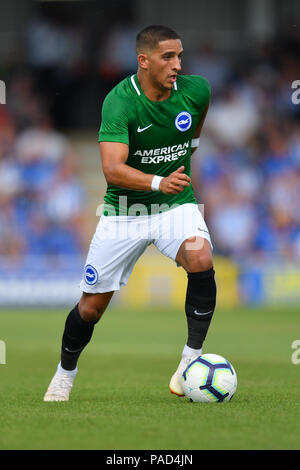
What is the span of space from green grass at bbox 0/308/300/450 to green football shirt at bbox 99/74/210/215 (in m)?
1.49

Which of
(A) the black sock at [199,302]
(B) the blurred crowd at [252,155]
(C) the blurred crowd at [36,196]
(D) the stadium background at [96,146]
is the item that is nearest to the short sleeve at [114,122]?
(A) the black sock at [199,302]

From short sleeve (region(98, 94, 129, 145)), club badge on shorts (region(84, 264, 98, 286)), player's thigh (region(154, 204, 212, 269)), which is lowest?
club badge on shorts (region(84, 264, 98, 286))

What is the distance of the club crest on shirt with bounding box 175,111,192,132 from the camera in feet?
23.5

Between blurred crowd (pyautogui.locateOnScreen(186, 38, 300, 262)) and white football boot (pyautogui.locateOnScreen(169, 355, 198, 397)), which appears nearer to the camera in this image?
white football boot (pyautogui.locateOnScreen(169, 355, 198, 397))

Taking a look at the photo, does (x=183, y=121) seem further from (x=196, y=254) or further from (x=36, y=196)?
(x=36, y=196)

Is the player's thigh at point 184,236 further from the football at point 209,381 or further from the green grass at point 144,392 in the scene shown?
the green grass at point 144,392

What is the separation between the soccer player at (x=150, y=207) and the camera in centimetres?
688

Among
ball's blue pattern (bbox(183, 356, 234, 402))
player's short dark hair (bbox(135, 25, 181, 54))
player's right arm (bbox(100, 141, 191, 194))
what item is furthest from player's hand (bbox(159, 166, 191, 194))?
ball's blue pattern (bbox(183, 356, 234, 402))

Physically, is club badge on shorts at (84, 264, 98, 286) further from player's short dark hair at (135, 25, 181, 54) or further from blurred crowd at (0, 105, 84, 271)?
blurred crowd at (0, 105, 84, 271)

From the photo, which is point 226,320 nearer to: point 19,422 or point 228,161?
point 228,161

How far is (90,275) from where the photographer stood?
701 centimetres

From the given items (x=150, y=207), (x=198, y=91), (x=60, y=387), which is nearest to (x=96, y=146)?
(x=198, y=91)

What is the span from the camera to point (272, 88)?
68.8 ft

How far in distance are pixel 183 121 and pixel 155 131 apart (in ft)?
0.81
